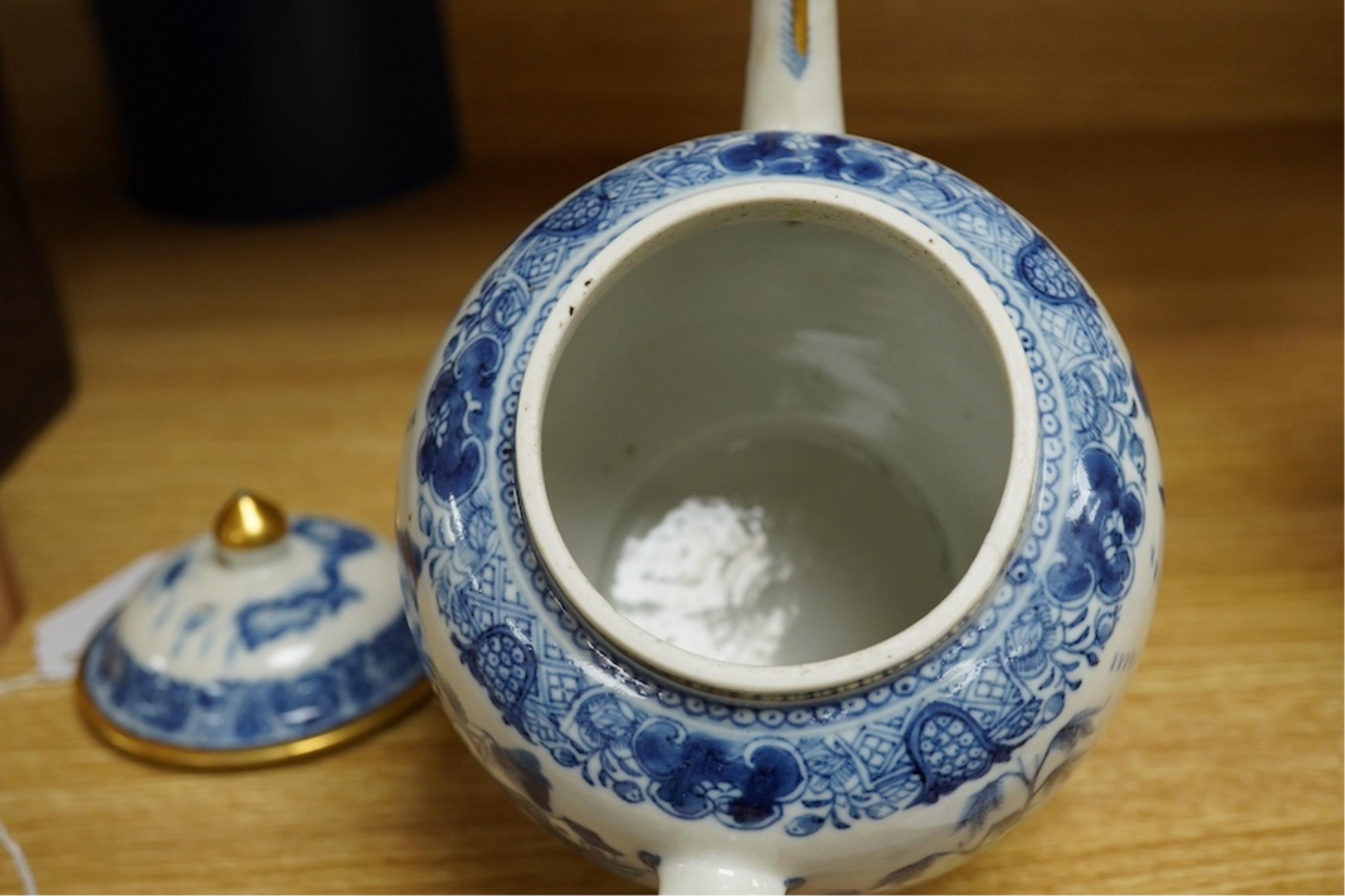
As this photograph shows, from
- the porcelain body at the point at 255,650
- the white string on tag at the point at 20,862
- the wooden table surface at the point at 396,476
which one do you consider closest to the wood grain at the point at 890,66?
the wooden table surface at the point at 396,476

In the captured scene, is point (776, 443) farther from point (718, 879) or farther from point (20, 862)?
point (20, 862)

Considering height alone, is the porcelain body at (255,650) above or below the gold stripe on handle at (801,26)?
below

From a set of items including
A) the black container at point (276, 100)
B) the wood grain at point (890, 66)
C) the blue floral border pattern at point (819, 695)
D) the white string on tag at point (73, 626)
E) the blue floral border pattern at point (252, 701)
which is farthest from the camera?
the wood grain at point (890, 66)

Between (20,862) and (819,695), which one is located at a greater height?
(819,695)

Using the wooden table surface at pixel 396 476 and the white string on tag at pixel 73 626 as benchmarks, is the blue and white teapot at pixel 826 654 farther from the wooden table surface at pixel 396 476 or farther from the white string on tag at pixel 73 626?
the white string on tag at pixel 73 626

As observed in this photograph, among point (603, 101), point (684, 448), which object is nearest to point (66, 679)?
point (684, 448)

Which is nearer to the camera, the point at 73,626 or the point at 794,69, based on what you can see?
the point at 794,69

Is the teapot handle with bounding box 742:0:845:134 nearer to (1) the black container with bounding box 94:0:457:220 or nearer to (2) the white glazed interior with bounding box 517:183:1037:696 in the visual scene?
(2) the white glazed interior with bounding box 517:183:1037:696

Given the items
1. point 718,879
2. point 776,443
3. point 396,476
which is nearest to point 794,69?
point 776,443

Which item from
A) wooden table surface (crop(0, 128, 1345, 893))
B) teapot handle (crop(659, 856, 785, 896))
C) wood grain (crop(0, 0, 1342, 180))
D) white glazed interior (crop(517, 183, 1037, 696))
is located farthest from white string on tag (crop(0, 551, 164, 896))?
wood grain (crop(0, 0, 1342, 180))
